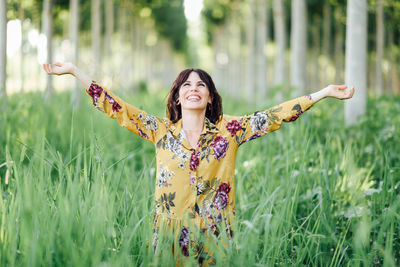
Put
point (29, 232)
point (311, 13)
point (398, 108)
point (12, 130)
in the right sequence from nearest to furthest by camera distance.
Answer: point (29, 232) → point (12, 130) → point (398, 108) → point (311, 13)

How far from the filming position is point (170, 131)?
221 cm

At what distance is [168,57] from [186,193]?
3563 cm

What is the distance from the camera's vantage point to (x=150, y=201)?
2.76 metres

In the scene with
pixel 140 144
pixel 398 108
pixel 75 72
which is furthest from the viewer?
pixel 398 108

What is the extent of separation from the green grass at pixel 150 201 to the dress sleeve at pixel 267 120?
22cm

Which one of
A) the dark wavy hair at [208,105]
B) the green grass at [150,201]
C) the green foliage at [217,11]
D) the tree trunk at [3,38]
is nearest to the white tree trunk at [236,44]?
the green foliage at [217,11]

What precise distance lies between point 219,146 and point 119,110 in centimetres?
57

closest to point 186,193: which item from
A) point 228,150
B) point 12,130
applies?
point 228,150

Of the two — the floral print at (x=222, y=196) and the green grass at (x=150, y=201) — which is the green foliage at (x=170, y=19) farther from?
the floral print at (x=222, y=196)

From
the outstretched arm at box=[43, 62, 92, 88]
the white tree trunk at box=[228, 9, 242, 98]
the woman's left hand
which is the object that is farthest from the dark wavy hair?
the white tree trunk at box=[228, 9, 242, 98]

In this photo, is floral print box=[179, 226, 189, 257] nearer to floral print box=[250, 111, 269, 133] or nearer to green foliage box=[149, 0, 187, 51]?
floral print box=[250, 111, 269, 133]

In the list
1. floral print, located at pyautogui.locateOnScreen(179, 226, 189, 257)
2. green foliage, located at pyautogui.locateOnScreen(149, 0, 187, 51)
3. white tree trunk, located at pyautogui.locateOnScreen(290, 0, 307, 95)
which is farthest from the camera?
green foliage, located at pyautogui.locateOnScreen(149, 0, 187, 51)

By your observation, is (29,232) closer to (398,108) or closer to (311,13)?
(398,108)

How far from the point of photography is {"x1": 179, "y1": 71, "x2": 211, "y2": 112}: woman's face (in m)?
2.17
